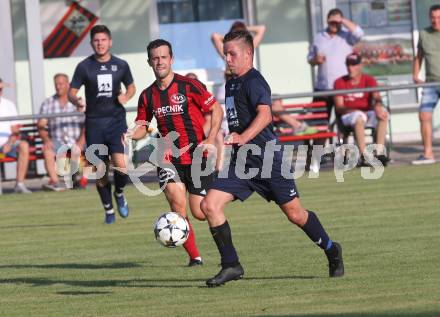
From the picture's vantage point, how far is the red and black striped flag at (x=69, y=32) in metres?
24.2

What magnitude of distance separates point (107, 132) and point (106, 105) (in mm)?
316

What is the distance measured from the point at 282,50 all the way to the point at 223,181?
49.2 feet

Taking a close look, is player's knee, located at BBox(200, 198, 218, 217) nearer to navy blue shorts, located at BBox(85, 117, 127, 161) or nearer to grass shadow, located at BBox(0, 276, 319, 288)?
grass shadow, located at BBox(0, 276, 319, 288)

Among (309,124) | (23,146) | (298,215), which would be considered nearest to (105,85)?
(23,146)

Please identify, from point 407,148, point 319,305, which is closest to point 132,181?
point 407,148

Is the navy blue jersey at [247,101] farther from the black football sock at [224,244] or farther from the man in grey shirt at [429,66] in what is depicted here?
the man in grey shirt at [429,66]

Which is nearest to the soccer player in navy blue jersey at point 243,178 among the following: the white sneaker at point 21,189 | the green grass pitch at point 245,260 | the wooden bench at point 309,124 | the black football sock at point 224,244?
the black football sock at point 224,244

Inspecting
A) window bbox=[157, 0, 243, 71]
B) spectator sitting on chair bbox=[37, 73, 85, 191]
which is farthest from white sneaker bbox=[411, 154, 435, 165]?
window bbox=[157, 0, 243, 71]

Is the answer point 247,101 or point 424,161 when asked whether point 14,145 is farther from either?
point 247,101

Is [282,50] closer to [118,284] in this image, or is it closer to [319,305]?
[118,284]

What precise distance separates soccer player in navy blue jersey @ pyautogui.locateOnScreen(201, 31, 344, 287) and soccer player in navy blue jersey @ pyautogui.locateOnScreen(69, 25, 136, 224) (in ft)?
17.7

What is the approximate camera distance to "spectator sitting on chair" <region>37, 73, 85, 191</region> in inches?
784

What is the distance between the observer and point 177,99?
37.0 ft

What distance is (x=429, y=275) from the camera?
9.75m
